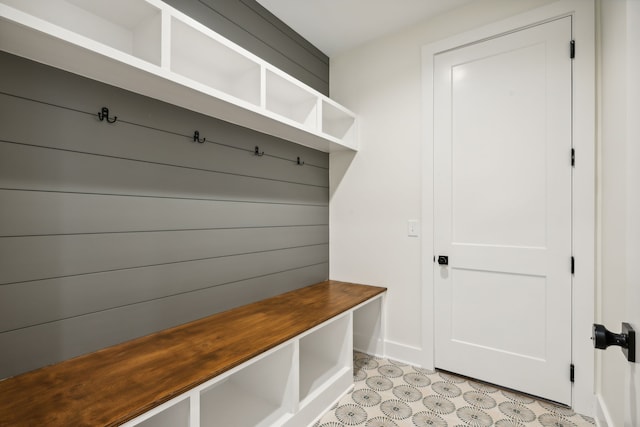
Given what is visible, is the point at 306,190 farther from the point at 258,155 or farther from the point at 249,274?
the point at 249,274

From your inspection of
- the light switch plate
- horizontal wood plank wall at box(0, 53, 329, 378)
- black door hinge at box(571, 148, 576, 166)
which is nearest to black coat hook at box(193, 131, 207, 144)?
horizontal wood plank wall at box(0, 53, 329, 378)

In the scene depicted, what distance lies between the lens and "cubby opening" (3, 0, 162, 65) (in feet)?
4.03

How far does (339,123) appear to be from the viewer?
2.68m

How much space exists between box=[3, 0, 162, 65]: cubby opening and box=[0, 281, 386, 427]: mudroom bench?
1242 mm

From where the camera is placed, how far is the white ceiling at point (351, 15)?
2.12 metres

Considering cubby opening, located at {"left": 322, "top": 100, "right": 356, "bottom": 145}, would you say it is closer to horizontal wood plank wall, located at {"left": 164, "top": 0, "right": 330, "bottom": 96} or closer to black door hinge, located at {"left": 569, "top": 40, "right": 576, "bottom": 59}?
horizontal wood plank wall, located at {"left": 164, "top": 0, "right": 330, "bottom": 96}

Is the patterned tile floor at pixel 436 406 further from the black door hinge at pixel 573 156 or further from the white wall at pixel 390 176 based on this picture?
the black door hinge at pixel 573 156

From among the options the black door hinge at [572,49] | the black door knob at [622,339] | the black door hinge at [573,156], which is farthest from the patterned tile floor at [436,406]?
the black door hinge at [572,49]

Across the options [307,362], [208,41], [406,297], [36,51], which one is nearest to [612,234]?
[406,297]

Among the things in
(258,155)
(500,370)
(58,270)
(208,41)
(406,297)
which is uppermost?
(208,41)

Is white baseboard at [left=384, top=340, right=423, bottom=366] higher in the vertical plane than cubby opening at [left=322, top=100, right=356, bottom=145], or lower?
lower

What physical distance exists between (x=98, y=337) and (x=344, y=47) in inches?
104

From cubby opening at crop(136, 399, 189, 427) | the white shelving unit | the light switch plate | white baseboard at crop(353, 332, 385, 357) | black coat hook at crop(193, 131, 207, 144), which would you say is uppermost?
black coat hook at crop(193, 131, 207, 144)

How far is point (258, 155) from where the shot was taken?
211cm
